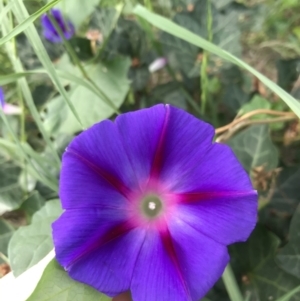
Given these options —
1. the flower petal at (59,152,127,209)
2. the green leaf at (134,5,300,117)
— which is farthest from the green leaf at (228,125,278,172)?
the flower petal at (59,152,127,209)

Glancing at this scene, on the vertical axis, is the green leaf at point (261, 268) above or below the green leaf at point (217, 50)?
below

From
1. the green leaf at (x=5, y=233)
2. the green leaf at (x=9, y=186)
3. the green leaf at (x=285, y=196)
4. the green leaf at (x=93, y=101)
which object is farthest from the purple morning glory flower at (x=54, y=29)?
the green leaf at (x=285, y=196)

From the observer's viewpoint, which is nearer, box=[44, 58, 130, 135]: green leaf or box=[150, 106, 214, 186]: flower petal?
box=[150, 106, 214, 186]: flower petal

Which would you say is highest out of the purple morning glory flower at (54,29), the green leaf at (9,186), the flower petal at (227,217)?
the purple morning glory flower at (54,29)

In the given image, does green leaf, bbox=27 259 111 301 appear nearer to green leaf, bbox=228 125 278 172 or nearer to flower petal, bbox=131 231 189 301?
flower petal, bbox=131 231 189 301

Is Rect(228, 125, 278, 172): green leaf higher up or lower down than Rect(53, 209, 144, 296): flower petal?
lower down

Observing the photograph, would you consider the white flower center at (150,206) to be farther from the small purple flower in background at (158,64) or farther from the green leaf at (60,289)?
the small purple flower in background at (158,64)

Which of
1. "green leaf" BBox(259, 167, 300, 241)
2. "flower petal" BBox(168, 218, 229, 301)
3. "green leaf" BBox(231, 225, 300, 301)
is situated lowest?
"green leaf" BBox(231, 225, 300, 301)

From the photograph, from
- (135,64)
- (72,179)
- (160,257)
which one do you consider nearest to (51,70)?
(72,179)
